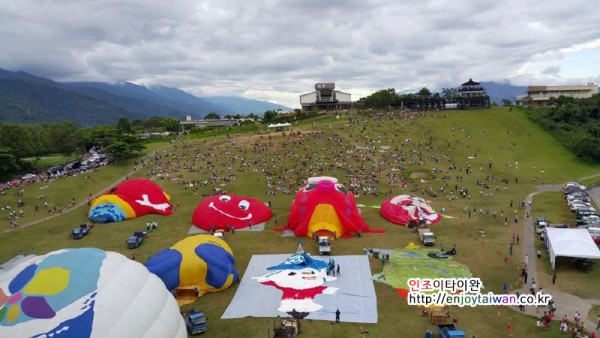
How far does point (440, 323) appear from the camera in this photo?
72.1ft

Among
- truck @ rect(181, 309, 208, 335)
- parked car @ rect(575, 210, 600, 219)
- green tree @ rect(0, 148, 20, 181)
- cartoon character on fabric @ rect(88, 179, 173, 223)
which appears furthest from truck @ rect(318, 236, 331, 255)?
green tree @ rect(0, 148, 20, 181)

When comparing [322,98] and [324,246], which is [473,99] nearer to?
[322,98]

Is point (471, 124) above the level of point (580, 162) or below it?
above

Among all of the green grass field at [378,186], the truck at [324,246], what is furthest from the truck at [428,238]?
the truck at [324,246]

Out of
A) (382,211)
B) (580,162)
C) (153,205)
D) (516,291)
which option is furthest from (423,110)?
(516,291)

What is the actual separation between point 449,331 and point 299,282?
9.83 metres

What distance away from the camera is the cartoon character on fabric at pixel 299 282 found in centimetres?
2404

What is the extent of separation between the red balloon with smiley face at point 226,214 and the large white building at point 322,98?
92443mm

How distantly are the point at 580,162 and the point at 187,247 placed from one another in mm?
70799

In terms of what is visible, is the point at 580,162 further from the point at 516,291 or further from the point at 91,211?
the point at 91,211

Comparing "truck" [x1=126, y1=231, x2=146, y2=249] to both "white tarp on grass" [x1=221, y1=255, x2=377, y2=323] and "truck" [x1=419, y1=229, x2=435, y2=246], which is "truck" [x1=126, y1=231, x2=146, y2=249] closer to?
"white tarp on grass" [x1=221, y1=255, x2=377, y2=323]

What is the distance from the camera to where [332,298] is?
82.1 feet

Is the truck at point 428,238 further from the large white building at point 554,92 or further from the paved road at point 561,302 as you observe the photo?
the large white building at point 554,92

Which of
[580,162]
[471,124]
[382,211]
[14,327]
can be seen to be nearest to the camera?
[14,327]
